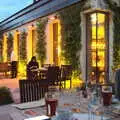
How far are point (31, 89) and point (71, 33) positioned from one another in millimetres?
6543

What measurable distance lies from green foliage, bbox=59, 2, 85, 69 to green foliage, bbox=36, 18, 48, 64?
1.83 m

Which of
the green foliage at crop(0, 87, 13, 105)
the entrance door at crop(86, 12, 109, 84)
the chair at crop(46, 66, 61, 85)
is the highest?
the entrance door at crop(86, 12, 109, 84)

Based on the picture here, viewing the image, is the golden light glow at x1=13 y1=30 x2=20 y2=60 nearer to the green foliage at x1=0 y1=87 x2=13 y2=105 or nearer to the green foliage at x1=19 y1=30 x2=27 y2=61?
the green foliage at x1=19 y1=30 x2=27 y2=61

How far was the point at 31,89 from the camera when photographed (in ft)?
11.2

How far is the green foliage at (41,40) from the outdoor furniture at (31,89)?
853 centimetres

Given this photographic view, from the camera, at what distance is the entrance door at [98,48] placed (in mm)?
9250

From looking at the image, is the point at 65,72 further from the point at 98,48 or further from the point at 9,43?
the point at 9,43

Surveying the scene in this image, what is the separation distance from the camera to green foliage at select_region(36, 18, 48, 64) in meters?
12.1

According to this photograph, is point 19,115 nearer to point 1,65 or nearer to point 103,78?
point 103,78

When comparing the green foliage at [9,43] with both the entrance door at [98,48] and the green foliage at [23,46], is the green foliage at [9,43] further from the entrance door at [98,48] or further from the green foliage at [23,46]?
the entrance door at [98,48]

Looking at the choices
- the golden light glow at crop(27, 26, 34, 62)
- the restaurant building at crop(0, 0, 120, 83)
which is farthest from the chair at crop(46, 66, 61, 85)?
the golden light glow at crop(27, 26, 34, 62)

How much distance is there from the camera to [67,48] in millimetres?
10031

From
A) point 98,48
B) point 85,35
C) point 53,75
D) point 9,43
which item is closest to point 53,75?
point 53,75

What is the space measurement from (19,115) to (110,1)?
7454mm
